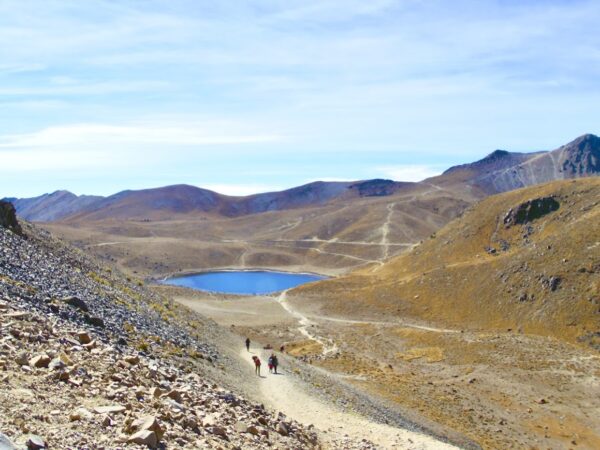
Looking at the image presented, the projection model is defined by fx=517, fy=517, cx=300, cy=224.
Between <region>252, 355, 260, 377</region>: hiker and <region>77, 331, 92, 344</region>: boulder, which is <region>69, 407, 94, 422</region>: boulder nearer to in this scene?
<region>77, 331, 92, 344</region>: boulder

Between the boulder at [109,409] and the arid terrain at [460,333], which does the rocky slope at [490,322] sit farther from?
the boulder at [109,409]

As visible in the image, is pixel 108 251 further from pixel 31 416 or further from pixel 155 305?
pixel 31 416

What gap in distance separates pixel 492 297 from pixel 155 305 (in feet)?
144

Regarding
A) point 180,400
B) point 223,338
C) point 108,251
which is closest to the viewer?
point 180,400

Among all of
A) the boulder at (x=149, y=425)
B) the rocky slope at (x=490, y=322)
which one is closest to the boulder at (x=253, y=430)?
the boulder at (x=149, y=425)

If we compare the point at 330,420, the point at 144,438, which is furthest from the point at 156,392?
the point at 330,420

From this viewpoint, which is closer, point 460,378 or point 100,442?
point 100,442

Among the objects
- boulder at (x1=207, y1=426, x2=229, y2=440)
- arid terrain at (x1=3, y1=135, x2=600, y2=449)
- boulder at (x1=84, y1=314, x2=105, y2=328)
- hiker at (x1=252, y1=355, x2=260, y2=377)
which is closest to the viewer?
boulder at (x1=207, y1=426, x2=229, y2=440)

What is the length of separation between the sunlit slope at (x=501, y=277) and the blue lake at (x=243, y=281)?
154 feet

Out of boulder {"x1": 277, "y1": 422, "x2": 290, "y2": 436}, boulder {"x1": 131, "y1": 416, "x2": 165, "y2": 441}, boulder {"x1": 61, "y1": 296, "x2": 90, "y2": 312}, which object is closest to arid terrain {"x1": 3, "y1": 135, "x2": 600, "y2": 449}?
boulder {"x1": 277, "y1": 422, "x2": 290, "y2": 436}

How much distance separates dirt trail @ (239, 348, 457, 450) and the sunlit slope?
34800mm

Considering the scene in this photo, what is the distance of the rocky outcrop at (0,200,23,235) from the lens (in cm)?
3198

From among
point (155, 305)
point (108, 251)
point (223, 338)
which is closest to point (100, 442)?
point (155, 305)

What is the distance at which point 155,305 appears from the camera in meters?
33.3
